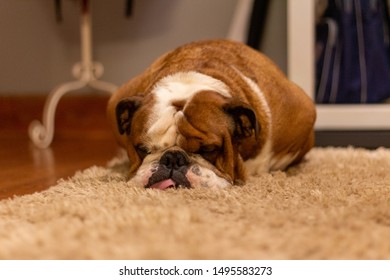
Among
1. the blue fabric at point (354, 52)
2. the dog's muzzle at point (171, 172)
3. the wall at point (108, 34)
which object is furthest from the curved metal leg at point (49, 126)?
the dog's muzzle at point (171, 172)

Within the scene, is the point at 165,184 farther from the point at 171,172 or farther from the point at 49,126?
the point at 49,126

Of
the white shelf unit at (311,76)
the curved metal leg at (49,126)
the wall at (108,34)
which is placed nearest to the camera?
the white shelf unit at (311,76)

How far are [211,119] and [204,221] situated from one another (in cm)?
40

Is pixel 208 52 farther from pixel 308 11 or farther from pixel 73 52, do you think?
pixel 73 52

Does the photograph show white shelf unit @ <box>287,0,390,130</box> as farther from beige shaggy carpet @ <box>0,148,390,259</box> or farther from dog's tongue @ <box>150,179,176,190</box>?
dog's tongue @ <box>150,179,176,190</box>

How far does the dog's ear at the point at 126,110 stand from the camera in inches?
52.9

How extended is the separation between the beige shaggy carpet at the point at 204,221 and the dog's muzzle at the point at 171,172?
2.4 inches

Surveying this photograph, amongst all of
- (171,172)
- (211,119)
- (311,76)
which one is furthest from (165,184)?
(311,76)

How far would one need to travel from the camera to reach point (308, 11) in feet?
6.98

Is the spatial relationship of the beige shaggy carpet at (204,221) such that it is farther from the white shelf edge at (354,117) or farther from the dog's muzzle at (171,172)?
the white shelf edge at (354,117)

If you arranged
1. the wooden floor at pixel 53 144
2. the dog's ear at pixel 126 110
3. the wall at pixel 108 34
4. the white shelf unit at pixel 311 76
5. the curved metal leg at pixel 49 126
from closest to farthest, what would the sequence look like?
1. the dog's ear at pixel 126 110
2. the wooden floor at pixel 53 144
3. the white shelf unit at pixel 311 76
4. the curved metal leg at pixel 49 126
5. the wall at pixel 108 34

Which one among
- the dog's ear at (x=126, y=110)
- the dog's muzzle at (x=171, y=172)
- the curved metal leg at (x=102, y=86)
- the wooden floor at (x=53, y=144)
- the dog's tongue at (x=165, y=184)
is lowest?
the wooden floor at (x=53, y=144)

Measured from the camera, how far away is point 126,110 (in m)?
1.37

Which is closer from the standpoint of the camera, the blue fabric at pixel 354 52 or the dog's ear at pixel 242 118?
the dog's ear at pixel 242 118
